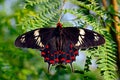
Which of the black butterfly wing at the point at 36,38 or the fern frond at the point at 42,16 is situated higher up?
the fern frond at the point at 42,16

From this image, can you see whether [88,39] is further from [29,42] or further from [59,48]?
[29,42]

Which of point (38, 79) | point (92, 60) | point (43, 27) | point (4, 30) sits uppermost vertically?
point (43, 27)

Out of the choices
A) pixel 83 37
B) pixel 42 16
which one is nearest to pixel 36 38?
pixel 42 16

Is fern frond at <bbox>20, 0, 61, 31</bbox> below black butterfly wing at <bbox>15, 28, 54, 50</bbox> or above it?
above

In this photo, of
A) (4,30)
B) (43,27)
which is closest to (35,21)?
(43,27)

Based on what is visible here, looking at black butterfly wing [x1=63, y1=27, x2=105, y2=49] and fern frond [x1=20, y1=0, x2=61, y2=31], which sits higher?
fern frond [x1=20, y1=0, x2=61, y2=31]
